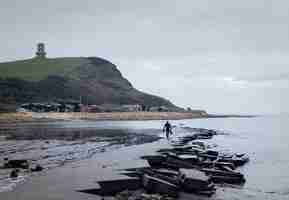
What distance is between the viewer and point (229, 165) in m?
25.6

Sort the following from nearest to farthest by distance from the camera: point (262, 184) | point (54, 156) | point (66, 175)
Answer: point (66, 175), point (262, 184), point (54, 156)

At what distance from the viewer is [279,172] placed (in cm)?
2855

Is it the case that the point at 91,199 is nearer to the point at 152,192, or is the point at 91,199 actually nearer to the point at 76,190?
the point at 76,190

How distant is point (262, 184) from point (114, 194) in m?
10.6

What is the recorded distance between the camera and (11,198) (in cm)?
1541

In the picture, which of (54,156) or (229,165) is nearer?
(229,165)

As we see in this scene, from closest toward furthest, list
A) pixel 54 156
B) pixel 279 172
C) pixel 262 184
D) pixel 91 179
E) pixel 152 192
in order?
pixel 152 192 < pixel 91 179 < pixel 262 184 < pixel 279 172 < pixel 54 156

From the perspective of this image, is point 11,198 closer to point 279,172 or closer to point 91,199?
point 91,199

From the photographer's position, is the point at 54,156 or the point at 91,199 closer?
the point at 91,199

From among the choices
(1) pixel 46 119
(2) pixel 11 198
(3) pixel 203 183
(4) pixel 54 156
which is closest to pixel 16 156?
(4) pixel 54 156

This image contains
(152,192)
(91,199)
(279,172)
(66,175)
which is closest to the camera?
(91,199)

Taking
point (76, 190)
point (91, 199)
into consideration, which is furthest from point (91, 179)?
point (91, 199)

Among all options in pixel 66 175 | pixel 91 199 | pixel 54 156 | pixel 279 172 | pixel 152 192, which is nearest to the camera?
pixel 91 199

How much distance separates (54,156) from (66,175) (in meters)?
11.9
